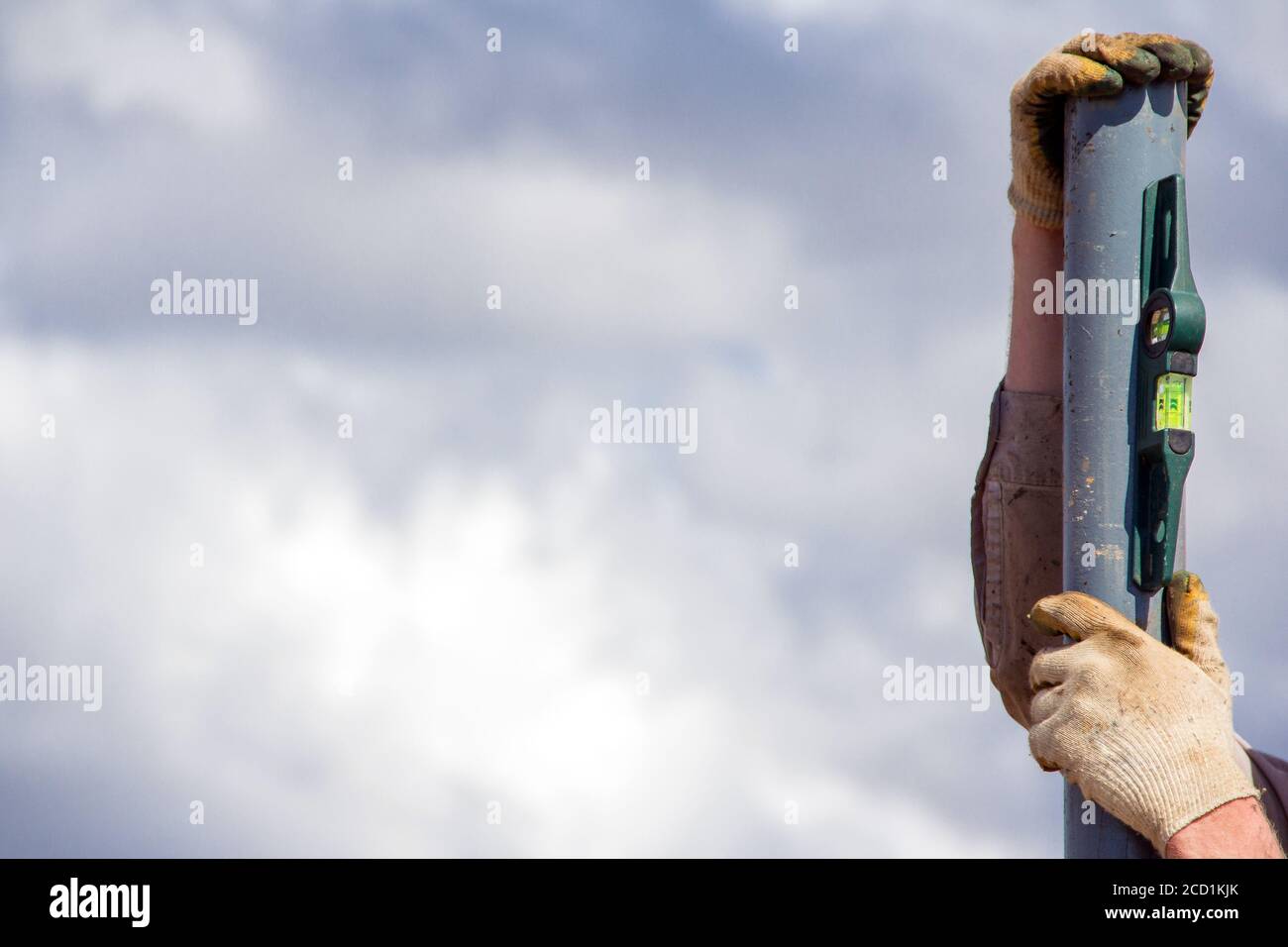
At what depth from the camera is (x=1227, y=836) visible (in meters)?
5.62

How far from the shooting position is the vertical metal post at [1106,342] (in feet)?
20.5

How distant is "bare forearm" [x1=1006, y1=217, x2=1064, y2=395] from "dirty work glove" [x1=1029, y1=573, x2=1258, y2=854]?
131 cm

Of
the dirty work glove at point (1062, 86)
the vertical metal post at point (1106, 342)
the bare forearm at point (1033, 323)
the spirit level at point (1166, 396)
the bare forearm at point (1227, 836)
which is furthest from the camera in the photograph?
the bare forearm at point (1033, 323)

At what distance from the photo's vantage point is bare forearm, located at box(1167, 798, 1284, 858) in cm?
561

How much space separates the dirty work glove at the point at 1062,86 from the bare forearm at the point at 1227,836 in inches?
104

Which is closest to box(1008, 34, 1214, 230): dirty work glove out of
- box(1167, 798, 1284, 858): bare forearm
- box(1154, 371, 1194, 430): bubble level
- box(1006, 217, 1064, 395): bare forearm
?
box(1006, 217, 1064, 395): bare forearm

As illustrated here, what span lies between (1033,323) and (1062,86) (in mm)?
1088

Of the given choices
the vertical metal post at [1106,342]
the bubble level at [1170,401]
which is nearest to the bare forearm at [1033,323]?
the vertical metal post at [1106,342]

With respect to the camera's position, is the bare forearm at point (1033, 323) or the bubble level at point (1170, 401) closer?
the bubble level at point (1170, 401)

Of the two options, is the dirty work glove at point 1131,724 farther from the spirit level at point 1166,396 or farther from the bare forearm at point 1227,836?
the spirit level at point 1166,396

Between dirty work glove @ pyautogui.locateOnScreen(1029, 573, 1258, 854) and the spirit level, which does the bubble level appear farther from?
dirty work glove @ pyautogui.locateOnScreen(1029, 573, 1258, 854)
